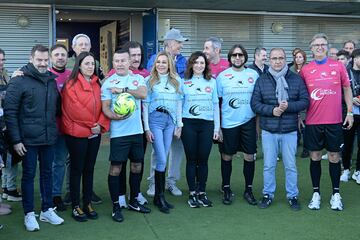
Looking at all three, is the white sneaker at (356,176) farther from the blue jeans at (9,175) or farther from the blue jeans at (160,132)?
the blue jeans at (9,175)

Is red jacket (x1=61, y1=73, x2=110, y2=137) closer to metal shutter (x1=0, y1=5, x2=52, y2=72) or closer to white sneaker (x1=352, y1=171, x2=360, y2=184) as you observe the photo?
white sneaker (x1=352, y1=171, x2=360, y2=184)

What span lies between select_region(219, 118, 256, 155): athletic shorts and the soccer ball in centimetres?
136

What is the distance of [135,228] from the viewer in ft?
17.1

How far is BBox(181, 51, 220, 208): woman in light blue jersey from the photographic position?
5848mm

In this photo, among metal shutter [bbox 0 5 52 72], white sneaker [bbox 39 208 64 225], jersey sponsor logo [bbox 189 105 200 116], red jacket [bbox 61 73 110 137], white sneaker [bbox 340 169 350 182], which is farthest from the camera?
metal shutter [bbox 0 5 52 72]

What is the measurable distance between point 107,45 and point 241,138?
955 centimetres

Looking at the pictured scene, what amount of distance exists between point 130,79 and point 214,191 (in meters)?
2.19

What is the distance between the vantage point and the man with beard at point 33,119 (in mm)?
4891

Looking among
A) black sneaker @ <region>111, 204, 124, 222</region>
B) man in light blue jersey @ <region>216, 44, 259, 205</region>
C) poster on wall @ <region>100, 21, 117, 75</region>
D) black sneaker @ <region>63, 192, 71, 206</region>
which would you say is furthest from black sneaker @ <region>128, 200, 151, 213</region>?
poster on wall @ <region>100, 21, 117, 75</region>

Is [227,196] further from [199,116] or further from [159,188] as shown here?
[199,116]

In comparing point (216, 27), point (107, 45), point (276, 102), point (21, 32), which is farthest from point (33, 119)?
point (107, 45)

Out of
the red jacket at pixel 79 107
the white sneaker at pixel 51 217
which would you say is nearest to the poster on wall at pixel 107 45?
the red jacket at pixel 79 107

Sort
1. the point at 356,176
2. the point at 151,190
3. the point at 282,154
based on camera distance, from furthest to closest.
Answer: the point at 356,176
the point at 151,190
the point at 282,154

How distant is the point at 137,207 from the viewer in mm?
5750
